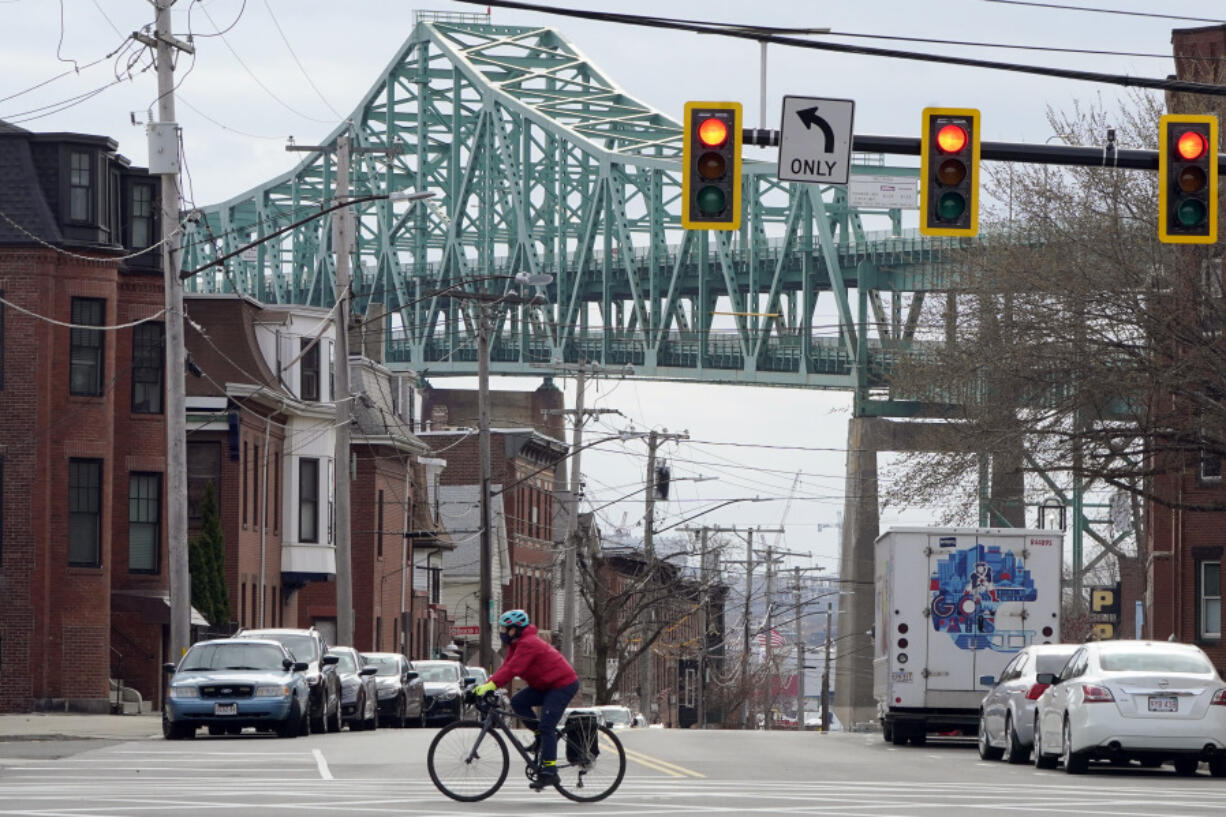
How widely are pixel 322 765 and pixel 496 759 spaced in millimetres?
5429

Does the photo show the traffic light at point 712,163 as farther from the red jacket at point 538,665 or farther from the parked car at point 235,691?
the parked car at point 235,691

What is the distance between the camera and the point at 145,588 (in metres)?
46.7

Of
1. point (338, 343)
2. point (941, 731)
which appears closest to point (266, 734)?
point (941, 731)

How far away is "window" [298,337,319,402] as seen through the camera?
58094 mm

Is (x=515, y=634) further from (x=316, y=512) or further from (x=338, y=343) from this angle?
(x=316, y=512)

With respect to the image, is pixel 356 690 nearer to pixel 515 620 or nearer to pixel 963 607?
pixel 963 607

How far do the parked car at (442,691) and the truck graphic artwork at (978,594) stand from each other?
14.9 meters

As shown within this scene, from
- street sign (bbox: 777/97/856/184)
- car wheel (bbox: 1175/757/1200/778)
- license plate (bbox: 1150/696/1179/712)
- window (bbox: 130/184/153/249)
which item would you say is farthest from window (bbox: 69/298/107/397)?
license plate (bbox: 1150/696/1179/712)

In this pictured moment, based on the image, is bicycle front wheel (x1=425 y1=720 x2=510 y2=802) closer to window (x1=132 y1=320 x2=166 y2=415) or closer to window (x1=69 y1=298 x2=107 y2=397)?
window (x1=69 y1=298 x2=107 y2=397)

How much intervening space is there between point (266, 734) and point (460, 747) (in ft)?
49.3

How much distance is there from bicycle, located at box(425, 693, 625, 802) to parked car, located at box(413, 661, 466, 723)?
25762mm

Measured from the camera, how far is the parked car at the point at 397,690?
40594mm

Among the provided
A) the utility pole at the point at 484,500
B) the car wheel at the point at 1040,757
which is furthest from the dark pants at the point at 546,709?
the utility pole at the point at 484,500

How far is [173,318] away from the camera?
113 feet
